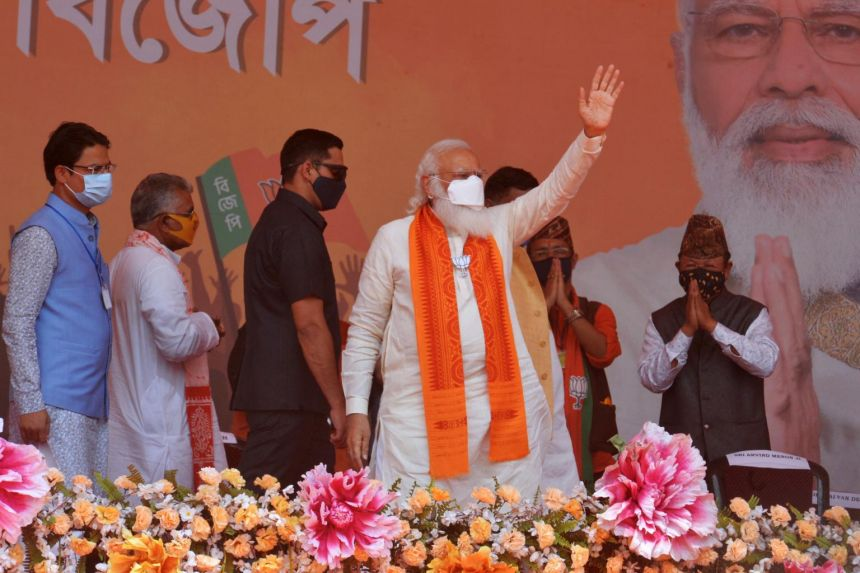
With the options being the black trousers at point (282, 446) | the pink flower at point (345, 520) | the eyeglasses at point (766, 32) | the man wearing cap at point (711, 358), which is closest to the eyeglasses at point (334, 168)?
the black trousers at point (282, 446)

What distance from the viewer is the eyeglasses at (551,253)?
489 centimetres

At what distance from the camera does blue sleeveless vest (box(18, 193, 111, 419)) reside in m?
3.77

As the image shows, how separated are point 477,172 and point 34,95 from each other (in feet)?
9.13

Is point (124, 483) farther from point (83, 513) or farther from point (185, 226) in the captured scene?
point (185, 226)

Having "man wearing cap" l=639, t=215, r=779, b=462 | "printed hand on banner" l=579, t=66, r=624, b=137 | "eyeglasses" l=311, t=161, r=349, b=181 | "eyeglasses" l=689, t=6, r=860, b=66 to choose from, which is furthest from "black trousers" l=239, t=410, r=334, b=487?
"eyeglasses" l=689, t=6, r=860, b=66

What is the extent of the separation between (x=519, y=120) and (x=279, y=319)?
2208mm

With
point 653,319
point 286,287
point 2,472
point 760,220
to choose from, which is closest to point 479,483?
point 286,287

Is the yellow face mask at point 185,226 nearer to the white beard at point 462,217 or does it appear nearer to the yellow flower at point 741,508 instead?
the white beard at point 462,217

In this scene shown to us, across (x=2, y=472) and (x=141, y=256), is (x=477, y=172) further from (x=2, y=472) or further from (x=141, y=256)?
(x=2, y=472)

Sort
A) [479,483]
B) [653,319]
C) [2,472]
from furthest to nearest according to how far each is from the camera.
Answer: [653,319] < [479,483] < [2,472]

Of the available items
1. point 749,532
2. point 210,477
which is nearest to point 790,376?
point 749,532

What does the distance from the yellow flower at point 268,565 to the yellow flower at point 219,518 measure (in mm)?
85

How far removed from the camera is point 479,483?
3.79 m

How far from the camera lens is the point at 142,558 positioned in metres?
2.23
